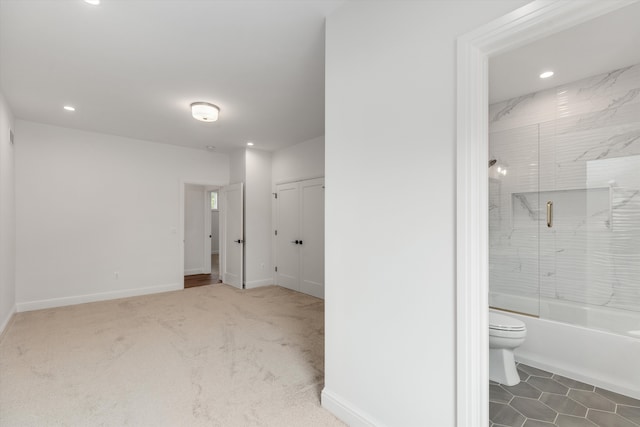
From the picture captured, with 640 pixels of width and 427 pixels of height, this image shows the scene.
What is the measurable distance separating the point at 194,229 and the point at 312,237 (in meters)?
3.62

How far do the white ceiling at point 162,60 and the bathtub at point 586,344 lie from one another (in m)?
3.19

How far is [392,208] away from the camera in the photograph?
5.45ft

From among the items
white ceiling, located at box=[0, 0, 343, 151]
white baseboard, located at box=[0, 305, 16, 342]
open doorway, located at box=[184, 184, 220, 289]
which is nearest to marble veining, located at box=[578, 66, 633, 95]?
white ceiling, located at box=[0, 0, 343, 151]

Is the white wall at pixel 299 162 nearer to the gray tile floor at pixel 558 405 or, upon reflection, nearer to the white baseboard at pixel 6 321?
the gray tile floor at pixel 558 405

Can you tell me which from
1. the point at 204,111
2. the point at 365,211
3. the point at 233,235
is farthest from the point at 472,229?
the point at 233,235

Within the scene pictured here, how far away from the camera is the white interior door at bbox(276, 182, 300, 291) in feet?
18.2

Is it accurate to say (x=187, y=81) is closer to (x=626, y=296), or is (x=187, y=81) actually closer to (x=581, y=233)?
(x=581, y=233)

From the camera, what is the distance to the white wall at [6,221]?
11.0 feet

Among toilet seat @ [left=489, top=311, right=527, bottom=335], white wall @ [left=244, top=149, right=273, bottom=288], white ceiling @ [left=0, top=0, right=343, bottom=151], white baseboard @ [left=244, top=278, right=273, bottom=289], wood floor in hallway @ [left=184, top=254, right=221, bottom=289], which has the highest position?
white ceiling @ [left=0, top=0, right=343, bottom=151]

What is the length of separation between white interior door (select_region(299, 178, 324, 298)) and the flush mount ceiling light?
206 centimetres

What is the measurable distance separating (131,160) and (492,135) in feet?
18.0

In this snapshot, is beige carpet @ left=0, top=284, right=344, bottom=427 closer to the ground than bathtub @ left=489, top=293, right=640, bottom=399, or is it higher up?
closer to the ground

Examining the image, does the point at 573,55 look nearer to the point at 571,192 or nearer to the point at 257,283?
the point at 571,192

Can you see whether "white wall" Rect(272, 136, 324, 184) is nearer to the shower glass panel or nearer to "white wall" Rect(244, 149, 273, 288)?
"white wall" Rect(244, 149, 273, 288)
